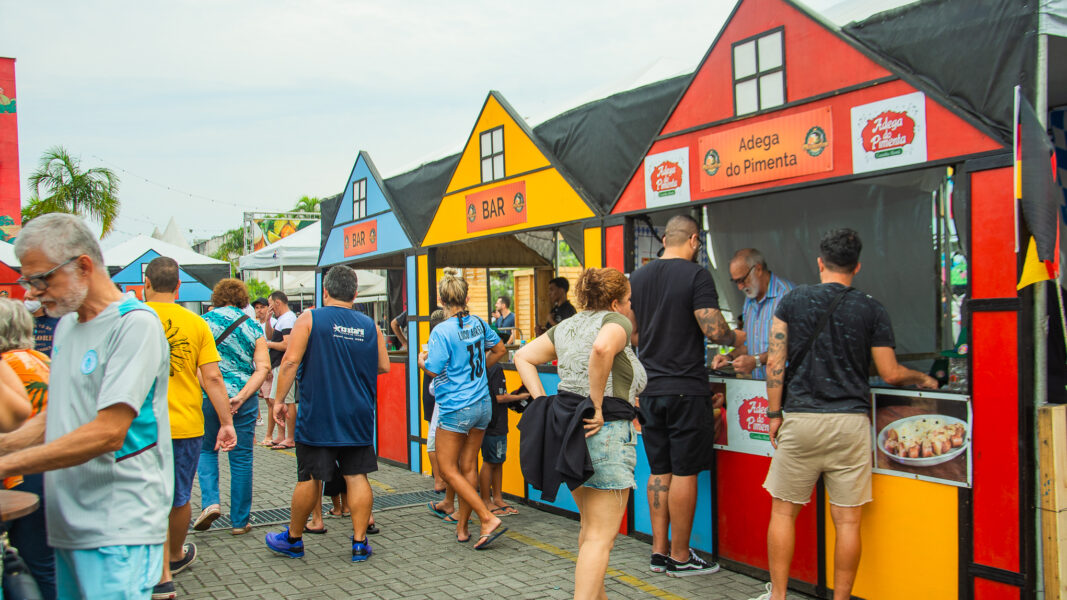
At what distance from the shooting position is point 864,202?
5.81 metres

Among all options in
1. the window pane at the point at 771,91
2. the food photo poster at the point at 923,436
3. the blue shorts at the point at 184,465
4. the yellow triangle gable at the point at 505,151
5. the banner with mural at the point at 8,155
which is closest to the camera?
the food photo poster at the point at 923,436

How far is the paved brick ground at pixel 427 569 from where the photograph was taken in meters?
4.45

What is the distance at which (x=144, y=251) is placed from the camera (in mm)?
17109

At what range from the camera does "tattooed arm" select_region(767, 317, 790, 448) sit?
3.85 m

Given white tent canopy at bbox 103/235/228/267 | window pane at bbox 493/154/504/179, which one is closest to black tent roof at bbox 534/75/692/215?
window pane at bbox 493/154/504/179

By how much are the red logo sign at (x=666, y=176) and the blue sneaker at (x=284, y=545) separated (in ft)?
11.2

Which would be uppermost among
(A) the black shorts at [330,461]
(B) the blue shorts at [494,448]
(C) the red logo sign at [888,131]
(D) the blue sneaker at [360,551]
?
(C) the red logo sign at [888,131]

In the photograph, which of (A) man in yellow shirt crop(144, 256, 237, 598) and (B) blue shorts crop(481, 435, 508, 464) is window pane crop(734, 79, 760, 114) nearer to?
(B) blue shorts crop(481, 435, 508, 464)

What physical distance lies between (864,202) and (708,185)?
176 cm

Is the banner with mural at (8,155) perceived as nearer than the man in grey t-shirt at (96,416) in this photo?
No

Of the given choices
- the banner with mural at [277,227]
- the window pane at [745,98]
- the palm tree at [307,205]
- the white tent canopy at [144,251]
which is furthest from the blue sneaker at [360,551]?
the palm tree at [307,205]

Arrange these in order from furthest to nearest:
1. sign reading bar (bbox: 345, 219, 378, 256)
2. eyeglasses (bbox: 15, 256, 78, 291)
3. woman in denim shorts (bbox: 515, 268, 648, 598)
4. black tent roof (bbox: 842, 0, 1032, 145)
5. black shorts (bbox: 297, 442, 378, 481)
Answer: sign reading bar (bbox: 345, 219, 378, 256)
black shorts (bbox: 297, 442, 378, 481)
woman in denim shorts (bbox: 515, 268, 648, 598)
black tent roof (bbox: 842, 0, 1032, 145)
eyeglasses (bbox: 15, 256, 78, 291)

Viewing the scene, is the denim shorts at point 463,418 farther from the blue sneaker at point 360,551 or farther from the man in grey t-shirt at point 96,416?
the man in grey t-shirt at point 96,416

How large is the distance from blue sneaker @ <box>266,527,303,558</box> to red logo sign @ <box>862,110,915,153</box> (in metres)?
4.28
